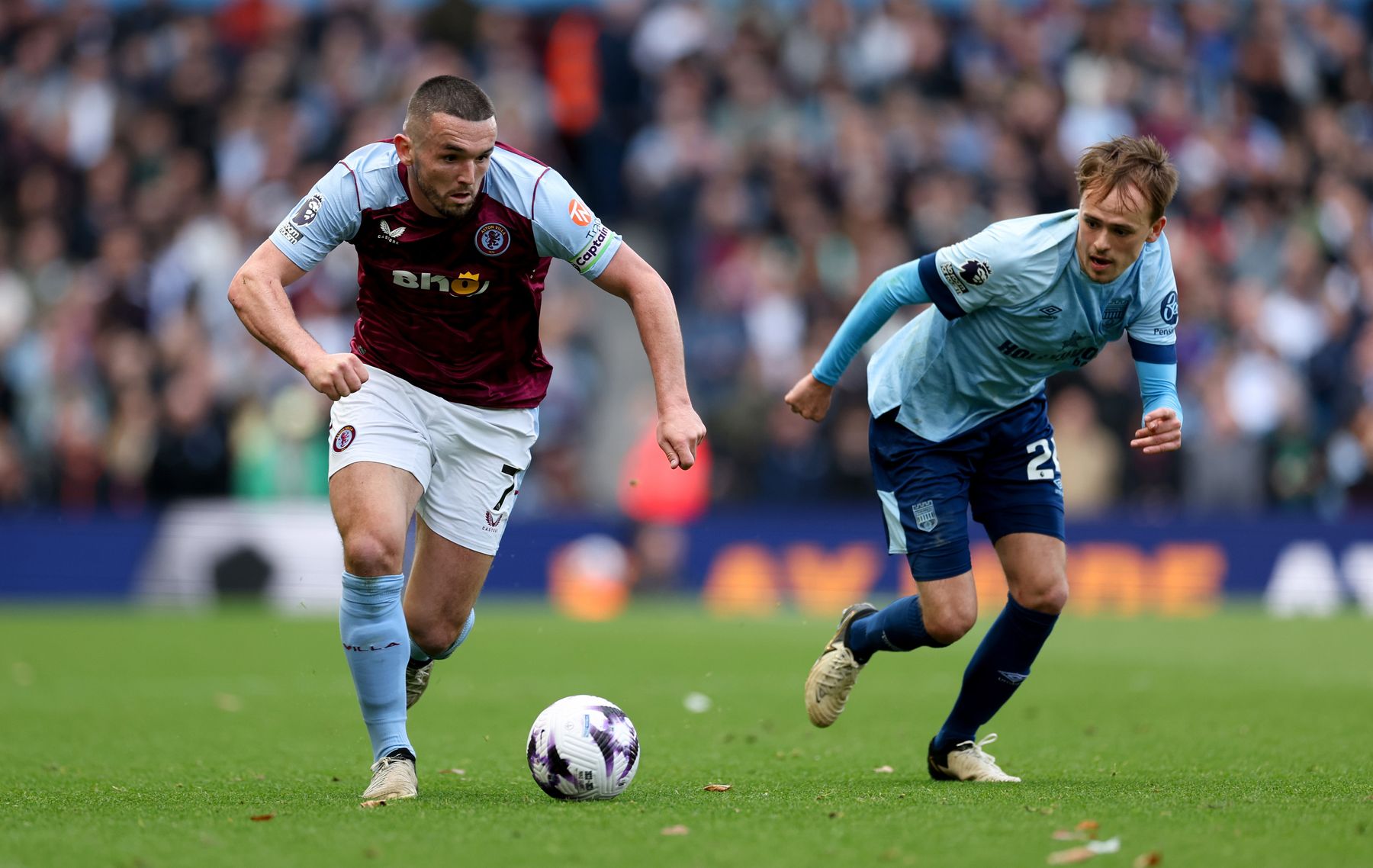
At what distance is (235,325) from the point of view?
17.9m

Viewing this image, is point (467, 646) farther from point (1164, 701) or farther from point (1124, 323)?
point (1124, 323)

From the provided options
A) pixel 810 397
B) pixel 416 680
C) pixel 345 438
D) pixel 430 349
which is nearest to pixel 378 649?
pixel 345 438

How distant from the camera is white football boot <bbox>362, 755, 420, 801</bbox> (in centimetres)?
604

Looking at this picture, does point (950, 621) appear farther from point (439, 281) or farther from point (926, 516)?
point (439, 281)

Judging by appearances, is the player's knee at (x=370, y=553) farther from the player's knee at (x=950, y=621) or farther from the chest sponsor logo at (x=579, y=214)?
the player's knee at (x=950, y=621)

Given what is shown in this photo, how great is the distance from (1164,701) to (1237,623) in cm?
593

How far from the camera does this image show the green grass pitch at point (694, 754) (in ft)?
16.6

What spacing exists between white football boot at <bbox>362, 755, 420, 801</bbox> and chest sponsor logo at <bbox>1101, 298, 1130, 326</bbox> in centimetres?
319

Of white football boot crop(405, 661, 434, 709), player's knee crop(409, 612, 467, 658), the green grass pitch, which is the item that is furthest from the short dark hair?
the green grass pitch

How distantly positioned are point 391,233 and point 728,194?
41.5ft

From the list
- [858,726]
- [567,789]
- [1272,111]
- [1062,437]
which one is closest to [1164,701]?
[858,726]

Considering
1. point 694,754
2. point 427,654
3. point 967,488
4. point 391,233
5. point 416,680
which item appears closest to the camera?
point 391,233

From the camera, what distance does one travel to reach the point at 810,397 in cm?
685

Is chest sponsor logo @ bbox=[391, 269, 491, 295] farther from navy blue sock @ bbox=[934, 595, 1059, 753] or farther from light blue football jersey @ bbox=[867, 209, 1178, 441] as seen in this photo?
navy blue sock @ bbox=[934, 595, 1059, 753]
